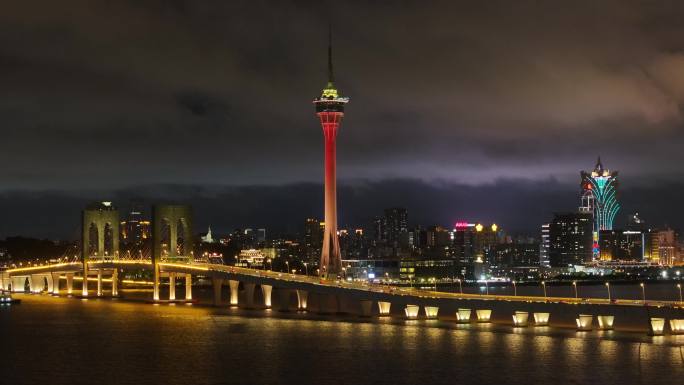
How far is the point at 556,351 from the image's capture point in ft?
221

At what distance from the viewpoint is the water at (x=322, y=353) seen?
59.4m

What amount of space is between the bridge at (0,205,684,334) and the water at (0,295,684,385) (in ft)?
5.58

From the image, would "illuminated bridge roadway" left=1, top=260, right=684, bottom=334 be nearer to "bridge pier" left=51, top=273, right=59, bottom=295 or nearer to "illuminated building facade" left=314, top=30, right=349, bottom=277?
"illuminated building facade" left=314, top=30, right=349, bottom=277

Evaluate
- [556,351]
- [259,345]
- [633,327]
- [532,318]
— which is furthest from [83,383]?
[633,327]

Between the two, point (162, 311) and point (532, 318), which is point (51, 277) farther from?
point (532, 318)

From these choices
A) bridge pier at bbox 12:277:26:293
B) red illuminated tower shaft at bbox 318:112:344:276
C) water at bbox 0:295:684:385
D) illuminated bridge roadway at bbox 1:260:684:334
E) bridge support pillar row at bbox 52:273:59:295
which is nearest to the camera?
water at bbox 0:295:684:385

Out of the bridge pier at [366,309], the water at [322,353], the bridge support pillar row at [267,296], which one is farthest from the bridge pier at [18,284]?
the bridge pier at [366,309]

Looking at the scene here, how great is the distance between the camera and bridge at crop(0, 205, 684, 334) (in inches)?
2943

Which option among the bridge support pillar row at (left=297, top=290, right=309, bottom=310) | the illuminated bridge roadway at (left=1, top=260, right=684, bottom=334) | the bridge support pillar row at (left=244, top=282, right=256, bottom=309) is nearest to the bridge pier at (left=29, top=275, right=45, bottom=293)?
the illuminated bridge roadway at (left=1, top=260, right=684, bottom=334)

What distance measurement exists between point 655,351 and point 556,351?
18.5 feet

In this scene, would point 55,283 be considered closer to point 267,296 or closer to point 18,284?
point 18,284

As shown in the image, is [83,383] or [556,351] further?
[556,351]

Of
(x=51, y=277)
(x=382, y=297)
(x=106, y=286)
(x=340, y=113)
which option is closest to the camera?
(x=382, y=297)

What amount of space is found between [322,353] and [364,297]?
2410 centimetres
